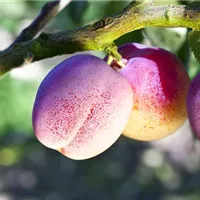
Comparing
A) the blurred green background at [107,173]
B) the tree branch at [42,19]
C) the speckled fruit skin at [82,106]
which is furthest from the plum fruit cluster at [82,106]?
the blurred green background at [107,173]

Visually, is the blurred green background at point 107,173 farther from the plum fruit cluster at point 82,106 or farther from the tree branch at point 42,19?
the plum fruit cluster at point 82,106

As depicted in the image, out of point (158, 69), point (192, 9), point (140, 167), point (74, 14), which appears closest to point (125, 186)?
point (140, 167)

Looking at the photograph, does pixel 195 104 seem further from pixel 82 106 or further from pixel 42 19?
pixel 42 19

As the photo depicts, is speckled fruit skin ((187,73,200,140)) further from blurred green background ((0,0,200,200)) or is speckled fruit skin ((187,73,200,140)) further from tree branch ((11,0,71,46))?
blurred green background ((0,0,200,200))

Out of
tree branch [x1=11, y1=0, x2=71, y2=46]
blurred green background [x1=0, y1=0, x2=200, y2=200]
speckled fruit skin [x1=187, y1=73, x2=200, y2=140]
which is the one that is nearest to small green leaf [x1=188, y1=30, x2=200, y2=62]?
speckled fruit skin [x1=187, y1=73, x2=200, y2=140]

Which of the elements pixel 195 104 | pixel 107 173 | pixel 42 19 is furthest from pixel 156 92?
pixel 107 173

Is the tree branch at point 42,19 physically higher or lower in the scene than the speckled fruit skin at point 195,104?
higher

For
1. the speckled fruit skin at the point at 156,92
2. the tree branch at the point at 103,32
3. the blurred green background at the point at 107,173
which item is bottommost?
the blurred green background at the point at 107,173
